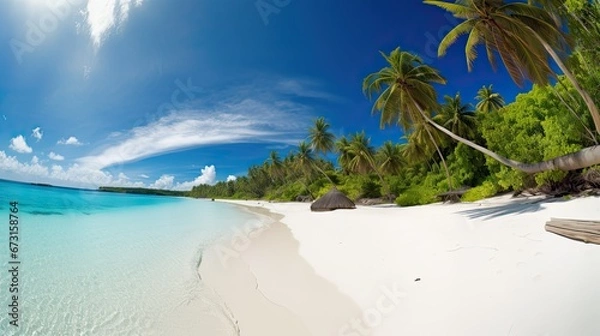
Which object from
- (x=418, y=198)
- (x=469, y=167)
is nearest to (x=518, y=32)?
(x=418, y=198)

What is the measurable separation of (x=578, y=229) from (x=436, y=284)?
2.32 meters

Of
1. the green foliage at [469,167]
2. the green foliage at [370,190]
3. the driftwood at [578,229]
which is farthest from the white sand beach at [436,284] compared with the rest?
the green foliage at [370,190]

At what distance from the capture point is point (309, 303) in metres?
4.68

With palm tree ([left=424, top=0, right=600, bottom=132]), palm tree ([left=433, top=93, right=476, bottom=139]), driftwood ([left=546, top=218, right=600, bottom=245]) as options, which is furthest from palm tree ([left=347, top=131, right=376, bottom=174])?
driftwood ([left=546, top=218, right=600, bottom=245])

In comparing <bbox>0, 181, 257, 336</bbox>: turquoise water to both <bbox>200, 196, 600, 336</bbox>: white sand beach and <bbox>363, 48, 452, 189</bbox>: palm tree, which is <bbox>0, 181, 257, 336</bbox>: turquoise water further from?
<bbox>363, 48, 452, 189</bbox>: palm tree

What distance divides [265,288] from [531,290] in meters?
4.22

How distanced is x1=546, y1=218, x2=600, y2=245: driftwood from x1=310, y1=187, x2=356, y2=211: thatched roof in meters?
17.2

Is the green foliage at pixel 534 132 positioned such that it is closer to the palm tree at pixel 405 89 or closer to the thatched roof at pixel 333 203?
the palm tree at pixel 405 89

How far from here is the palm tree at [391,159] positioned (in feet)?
101

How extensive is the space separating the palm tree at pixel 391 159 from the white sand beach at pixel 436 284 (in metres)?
23.5

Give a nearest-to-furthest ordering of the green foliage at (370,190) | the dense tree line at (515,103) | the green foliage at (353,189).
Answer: the dense tree line at (515,103)
the green foliage at (370,190)
the green foliage at (353,189)

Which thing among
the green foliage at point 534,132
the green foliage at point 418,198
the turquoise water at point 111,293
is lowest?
the turquoise water at point 111,293

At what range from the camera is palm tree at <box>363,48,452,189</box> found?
15.1 metres

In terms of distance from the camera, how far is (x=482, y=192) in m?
16.0
